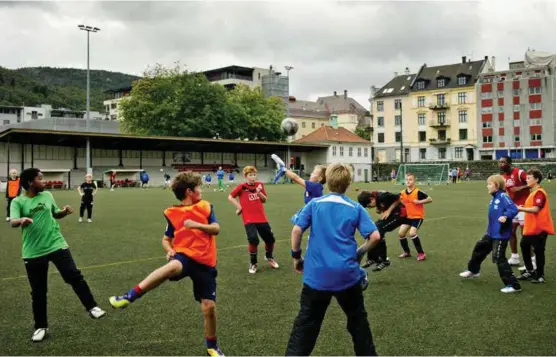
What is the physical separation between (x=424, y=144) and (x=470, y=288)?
84629mm

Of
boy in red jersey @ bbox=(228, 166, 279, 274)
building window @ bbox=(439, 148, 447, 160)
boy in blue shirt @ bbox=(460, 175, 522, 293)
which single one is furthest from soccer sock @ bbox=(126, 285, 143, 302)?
building window @ bbox=(439, 148, 447, 160)

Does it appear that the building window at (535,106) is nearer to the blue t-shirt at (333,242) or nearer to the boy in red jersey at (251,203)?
the boy in red jersey at (251,203)

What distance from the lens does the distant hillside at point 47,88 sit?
429 ft

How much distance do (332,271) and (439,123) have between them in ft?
288

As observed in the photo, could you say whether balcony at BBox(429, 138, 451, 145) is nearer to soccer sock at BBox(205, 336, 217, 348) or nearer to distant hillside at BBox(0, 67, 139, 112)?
soccer sock at BBox(205, 336, 217, 348)

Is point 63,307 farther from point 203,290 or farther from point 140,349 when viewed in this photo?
point 203,290

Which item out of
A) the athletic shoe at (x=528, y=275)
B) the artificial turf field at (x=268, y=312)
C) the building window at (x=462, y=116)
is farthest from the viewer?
the building window at (x=462, y=116)

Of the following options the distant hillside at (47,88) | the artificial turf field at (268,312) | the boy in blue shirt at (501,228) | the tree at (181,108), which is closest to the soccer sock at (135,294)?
the artificial turf field at (268,312)

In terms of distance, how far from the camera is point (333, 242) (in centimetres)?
437

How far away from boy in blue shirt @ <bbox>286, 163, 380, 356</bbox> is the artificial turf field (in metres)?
0.90

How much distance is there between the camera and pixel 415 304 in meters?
6.98

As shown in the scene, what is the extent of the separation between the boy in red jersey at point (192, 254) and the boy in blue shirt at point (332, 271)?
1.01 meters

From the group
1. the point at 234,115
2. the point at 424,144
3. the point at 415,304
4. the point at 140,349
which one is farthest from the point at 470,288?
the point at 424,144

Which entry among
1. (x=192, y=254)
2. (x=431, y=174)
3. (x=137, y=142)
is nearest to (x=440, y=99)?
(x=431, y=174)
